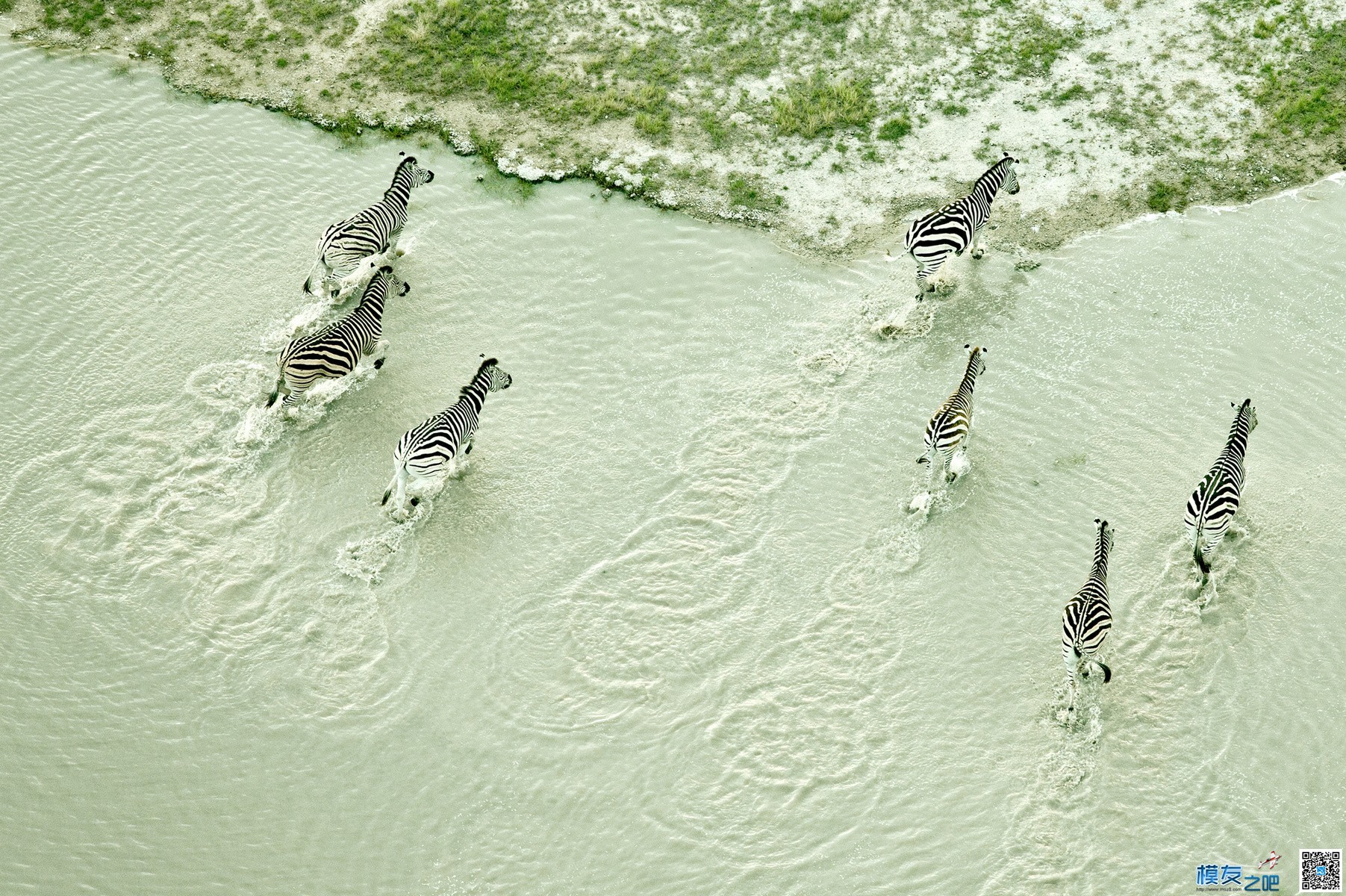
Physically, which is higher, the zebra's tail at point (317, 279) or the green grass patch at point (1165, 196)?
the green grass patch at point (1165, 196)

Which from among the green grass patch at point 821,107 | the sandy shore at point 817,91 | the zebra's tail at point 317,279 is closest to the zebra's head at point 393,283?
the zebra's tail at point 317,279

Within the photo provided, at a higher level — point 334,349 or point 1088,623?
point 334,349

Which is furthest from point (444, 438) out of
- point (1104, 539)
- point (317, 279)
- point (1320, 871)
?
point (1320, 871)

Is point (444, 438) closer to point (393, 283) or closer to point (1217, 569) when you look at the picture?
point (393, 283)

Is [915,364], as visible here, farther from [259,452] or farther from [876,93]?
[259,452]

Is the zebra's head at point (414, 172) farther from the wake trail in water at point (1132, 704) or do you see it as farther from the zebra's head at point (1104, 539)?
the wake trail in water at point (1132, 704)

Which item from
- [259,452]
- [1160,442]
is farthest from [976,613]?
[259,452]
